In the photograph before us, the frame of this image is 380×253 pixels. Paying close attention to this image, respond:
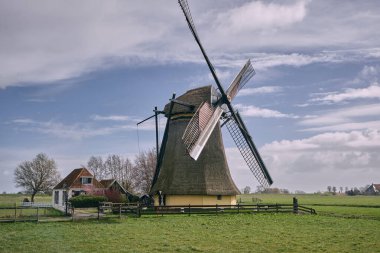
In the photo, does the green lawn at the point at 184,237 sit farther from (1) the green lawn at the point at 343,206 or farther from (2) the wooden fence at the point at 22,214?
(1) the green lawn at the point at 343,206

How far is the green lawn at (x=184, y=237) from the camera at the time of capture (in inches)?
543

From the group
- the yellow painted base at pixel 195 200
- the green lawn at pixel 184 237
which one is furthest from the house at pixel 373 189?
the green lawn at pixel 184 237

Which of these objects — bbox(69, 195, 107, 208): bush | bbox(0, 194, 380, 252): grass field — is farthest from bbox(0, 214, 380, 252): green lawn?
bbox(69, 195, 107, 208): bush

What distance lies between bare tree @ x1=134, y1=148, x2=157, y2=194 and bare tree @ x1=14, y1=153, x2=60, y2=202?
1376cm

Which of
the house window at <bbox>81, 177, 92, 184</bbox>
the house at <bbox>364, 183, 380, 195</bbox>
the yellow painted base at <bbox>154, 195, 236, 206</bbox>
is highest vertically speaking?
the house window at <bbox>81, 177, 92, 184</bbox>

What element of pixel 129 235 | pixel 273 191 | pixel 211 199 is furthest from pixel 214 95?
pixel 273 191

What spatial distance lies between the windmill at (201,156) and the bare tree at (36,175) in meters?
34.8

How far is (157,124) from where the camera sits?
31.8m

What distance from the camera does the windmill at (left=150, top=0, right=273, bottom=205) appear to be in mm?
28422

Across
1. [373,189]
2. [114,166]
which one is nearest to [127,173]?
[114,166]

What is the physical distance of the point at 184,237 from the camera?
643 inches

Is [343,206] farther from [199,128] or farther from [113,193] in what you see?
[199,128]

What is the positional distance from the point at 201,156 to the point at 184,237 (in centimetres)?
1304

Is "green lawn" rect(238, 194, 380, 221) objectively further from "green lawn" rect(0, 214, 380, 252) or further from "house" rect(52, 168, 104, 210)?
"house" rect(52, 168, 104, 210)
